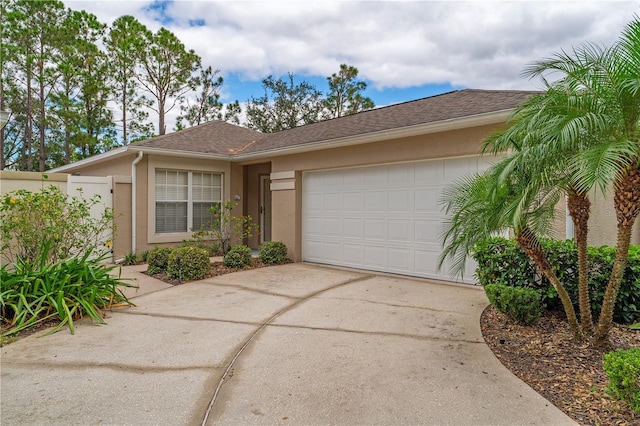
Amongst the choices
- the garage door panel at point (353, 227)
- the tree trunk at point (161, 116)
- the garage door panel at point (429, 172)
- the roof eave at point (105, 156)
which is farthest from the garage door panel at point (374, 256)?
the tree trunk at point (161, 116)

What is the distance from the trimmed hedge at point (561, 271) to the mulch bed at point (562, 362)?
26 centimetres

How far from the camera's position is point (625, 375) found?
8.68ft

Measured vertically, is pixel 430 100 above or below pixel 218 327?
above

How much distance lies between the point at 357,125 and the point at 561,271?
5.65 meters

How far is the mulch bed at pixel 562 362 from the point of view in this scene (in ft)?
9.07

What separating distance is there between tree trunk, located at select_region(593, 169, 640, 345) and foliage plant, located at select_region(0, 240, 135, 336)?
5.64 m

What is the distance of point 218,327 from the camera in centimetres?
465

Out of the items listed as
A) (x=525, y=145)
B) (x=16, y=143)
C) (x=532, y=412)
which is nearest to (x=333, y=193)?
(x=525, y=145)

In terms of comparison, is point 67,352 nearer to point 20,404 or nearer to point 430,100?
point 20,404

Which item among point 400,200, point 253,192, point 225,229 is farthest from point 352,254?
point 253,192

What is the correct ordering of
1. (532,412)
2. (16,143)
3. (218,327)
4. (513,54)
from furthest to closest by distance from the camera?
(16,143) < (513,54) < (218,327) < (532,412)

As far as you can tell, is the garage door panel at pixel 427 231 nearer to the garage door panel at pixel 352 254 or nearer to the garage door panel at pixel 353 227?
the garage door panel at pixel 353 227

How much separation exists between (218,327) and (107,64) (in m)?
21.5

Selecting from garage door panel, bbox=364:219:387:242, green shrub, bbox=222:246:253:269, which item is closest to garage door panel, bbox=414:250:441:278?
garage door panel, bbox=364:219:387:242
